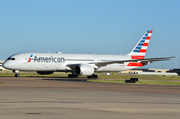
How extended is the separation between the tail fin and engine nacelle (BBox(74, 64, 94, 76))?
14.1m

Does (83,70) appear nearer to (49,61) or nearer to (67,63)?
(67,63)

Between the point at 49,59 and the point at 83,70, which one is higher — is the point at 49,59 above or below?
above

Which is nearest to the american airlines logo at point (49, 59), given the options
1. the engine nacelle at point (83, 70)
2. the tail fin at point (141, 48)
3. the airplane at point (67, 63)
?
the airplane at point (67, 63)

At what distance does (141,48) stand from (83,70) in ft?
58.6

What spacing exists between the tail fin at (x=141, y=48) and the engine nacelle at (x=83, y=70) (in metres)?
14.1

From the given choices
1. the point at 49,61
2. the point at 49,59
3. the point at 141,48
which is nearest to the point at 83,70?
the point at 49,61

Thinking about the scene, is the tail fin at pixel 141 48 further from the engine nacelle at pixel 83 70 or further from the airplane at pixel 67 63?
the engine nacelle at pixel 83 70

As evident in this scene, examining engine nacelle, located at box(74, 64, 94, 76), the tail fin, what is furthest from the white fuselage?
the tail fin

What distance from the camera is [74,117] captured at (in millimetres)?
10758

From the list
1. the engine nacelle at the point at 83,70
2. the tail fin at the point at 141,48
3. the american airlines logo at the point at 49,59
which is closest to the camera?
the engine nacelle at the point at 83,70

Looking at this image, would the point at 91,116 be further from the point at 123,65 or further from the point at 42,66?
the point at 123,65

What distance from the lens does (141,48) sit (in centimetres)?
6400

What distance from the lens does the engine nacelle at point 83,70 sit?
50.5 meters

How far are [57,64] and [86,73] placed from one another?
521cm
